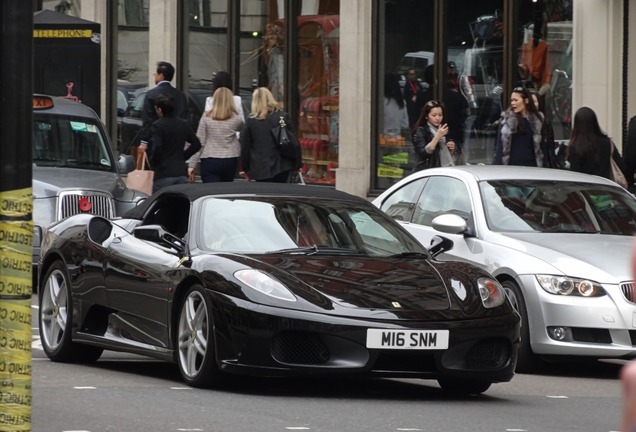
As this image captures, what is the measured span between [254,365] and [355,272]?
913 mm

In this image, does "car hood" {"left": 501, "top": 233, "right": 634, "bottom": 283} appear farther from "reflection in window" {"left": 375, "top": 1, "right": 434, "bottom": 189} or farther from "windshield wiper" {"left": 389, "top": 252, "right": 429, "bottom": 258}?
"reflection in window" {"left": 375, "top": 1, "right": 434, "bottom": 189}

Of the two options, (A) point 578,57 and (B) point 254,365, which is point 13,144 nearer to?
(B) point 254,365

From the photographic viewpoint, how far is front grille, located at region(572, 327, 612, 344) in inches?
449

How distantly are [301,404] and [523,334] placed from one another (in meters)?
2.72

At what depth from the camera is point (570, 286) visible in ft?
37.7

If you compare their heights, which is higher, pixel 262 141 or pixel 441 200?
pixel 262 141

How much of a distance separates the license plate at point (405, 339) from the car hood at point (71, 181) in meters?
8.63

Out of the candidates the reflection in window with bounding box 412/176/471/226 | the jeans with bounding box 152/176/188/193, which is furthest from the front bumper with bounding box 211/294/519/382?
the jeans with bounding box 152/176/188/193

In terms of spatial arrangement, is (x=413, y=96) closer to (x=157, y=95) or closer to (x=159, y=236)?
(x=157, y=95)

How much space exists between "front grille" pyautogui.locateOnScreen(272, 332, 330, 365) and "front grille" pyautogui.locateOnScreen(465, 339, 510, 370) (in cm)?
89

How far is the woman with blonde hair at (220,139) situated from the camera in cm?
1866

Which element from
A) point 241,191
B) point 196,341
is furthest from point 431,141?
point 196,341

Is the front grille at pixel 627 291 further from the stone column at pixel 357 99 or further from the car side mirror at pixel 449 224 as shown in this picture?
the stone column at pixel 357 99

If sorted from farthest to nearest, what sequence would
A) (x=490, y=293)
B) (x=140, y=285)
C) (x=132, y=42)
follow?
(x=132, y=42) < (x=140, y=285) < (x=490, y=293)
